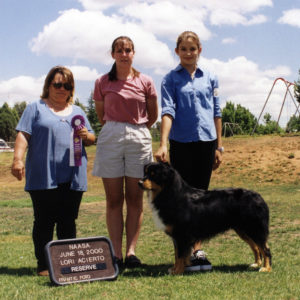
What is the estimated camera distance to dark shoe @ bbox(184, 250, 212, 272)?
455cm

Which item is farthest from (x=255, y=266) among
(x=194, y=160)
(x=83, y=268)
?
(x=83, y=268)

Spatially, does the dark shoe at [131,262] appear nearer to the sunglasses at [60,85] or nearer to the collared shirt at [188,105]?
the collared shirt at [188,105]

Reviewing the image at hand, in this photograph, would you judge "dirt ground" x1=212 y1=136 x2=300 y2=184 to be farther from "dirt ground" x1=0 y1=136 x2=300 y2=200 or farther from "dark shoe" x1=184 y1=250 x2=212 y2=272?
"dark shoe" x1=184 y1=250 x2=212 y2=272

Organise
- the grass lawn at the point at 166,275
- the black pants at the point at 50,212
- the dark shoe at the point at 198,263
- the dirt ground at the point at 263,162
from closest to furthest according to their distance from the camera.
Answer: the grass lawn at the point at 166,275, the black pants at the point at 50,212, the dark shoe at the point at 198,263, the dirt ground at the point at 263,162

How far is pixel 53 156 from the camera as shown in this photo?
439 centimetres

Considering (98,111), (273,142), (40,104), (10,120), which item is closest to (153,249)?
(98,111)

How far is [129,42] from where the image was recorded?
459 centimetres

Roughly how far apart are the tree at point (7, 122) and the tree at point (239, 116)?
1377 inches

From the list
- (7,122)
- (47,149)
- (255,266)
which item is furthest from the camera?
(7,122)

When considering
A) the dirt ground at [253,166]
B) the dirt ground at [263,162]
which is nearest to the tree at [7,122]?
the dirt ground at [253,166]

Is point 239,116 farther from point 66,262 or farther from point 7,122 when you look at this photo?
point 66,262

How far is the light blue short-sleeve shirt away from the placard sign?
611 mm

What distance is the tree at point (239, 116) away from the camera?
2702 inches

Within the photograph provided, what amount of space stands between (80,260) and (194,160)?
1669 mm
